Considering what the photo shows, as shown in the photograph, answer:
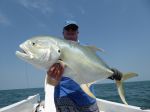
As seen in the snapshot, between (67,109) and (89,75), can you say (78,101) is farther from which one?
(89,75)

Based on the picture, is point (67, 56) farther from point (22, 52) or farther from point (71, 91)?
point (71, 91)

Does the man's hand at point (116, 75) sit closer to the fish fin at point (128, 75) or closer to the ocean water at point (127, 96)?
the fish fin at point (128, 75)

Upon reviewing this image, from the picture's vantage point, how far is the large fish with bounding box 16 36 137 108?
2.60 meters

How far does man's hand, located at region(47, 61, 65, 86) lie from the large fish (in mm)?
45

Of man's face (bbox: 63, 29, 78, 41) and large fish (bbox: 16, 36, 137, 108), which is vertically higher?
man's face (bbox: 63, 29, 78, 41)

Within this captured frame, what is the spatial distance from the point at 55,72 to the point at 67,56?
0.28 m

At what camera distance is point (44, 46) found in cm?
268

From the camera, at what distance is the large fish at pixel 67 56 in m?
2.60

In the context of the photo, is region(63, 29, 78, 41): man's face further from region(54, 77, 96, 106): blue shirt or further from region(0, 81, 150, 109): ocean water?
region(0, 81, 150, 109): ocean water

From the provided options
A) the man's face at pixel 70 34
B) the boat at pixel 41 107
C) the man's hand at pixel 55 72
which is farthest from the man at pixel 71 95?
the boat at pixel 41 107

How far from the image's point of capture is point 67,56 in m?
2.68

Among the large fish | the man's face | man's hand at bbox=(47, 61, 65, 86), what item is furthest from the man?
the large fish

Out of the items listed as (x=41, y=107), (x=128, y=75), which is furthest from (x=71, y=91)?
(x=41, y=107)

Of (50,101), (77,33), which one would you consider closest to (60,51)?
(50,101)
